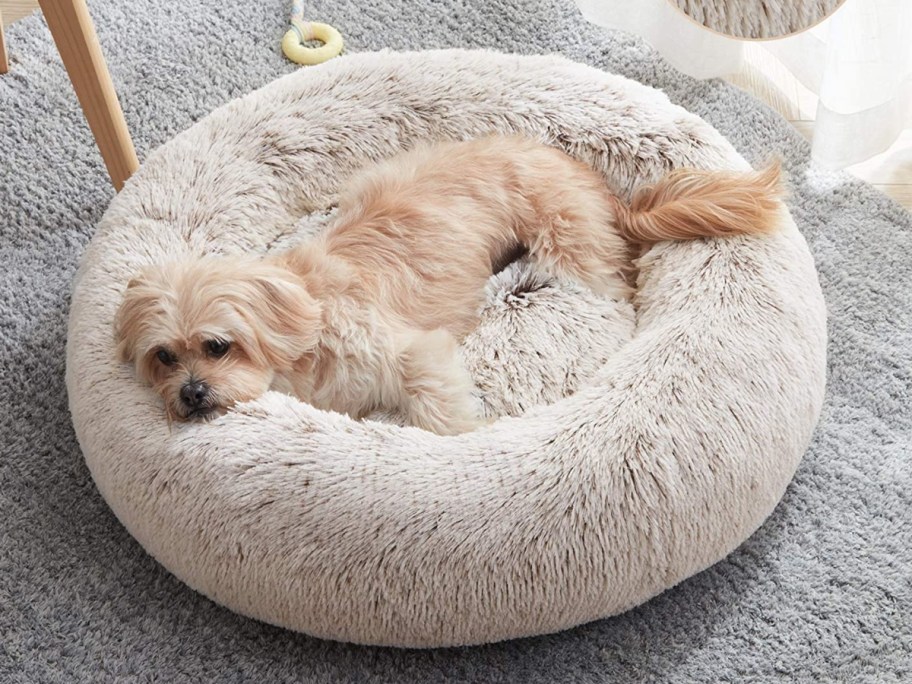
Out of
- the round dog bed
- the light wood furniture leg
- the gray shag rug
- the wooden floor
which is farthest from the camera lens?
the light wood furniture leg

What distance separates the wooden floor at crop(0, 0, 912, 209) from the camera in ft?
7.86

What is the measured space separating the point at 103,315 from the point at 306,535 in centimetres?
57

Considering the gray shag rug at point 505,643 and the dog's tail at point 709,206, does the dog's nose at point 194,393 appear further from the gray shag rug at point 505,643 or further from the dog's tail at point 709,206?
the dog's tail at point 709,206

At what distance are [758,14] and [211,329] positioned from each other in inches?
39.6

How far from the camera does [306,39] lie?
267cm

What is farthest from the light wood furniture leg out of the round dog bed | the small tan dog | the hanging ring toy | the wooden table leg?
the small tan dog

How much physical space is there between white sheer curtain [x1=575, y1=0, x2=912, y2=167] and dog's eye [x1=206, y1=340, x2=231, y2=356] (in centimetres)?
129

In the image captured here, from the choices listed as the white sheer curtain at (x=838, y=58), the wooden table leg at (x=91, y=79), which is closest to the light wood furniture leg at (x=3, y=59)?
the wooden table leg at (x=91, y=79)

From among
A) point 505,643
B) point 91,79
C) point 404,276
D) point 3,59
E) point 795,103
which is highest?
point 91,79

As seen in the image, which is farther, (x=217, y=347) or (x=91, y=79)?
(x=91, y=79)

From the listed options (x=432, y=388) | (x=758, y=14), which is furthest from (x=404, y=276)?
(x=758, y=14)

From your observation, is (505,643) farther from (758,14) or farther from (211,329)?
(758,14)

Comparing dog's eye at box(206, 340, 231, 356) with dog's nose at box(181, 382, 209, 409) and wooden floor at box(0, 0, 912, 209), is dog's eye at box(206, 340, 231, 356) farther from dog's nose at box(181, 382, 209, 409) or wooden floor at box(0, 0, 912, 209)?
wooden floor at box(0, 0, 912, 209)

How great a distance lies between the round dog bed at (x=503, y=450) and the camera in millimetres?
1513
